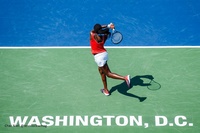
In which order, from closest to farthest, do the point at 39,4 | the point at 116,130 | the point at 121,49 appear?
the point at 116,130 → the point at 121,49 → the point at 39,4

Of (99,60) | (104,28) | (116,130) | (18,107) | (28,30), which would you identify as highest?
(28,30)

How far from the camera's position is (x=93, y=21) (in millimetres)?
14391

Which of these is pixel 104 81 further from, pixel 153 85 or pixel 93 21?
pixel 93 21

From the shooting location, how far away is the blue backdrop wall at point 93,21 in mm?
13602

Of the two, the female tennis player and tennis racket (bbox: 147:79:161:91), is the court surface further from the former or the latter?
the female tennis player

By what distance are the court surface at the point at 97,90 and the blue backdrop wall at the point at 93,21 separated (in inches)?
27.1

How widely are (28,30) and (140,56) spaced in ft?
13.8

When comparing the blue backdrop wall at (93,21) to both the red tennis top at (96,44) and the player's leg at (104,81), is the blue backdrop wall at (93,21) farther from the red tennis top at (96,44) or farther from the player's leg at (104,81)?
the red tennis top at (96,44)

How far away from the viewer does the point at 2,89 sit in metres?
11.5

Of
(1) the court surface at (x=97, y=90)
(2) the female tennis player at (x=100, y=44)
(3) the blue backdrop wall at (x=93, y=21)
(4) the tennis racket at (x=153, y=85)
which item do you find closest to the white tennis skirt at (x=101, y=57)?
(2) the female tennis player at (x=100, y=44)

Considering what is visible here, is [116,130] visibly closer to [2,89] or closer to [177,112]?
[177,112]

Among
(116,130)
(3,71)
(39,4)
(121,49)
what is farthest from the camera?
(39,4)

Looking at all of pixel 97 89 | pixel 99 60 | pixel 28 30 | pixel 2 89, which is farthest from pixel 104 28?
pixel 28 30

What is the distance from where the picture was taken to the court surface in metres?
10.3
